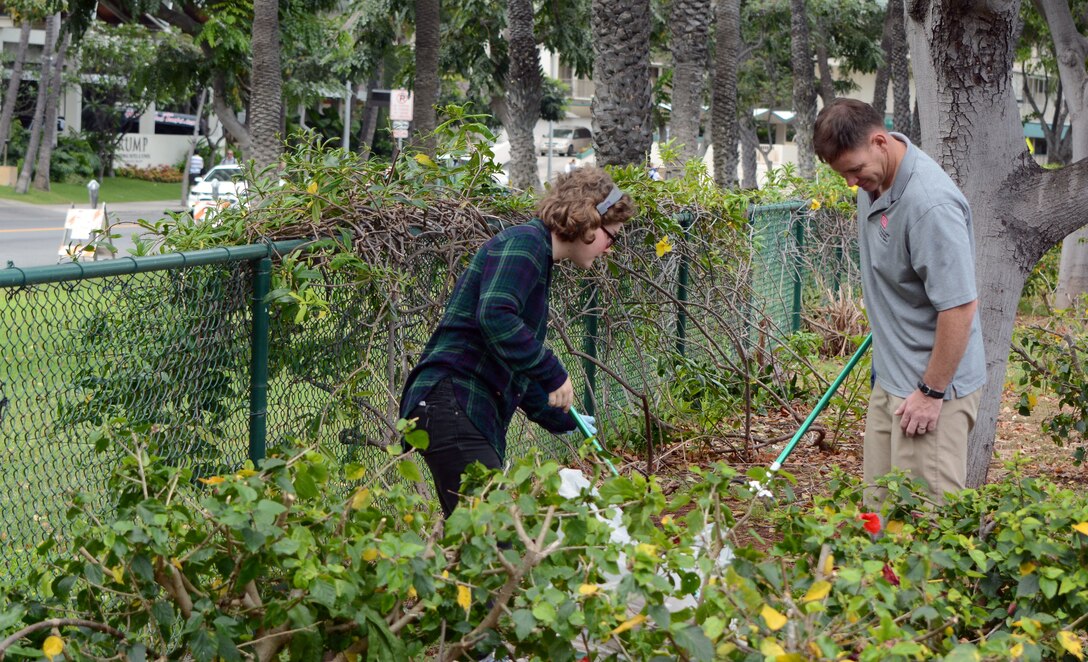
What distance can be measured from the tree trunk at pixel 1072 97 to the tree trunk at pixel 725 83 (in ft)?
18.6

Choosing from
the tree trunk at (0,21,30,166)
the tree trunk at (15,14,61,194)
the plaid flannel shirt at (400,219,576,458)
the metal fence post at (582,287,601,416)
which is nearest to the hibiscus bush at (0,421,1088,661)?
the plaid flannel shirt at (400,219,576,458)

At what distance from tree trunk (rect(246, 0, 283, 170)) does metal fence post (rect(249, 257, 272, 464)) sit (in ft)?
37.8

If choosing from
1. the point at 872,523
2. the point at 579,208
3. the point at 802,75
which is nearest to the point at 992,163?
the point at 579,208

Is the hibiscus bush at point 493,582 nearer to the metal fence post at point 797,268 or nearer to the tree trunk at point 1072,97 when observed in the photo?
the metal fence post at point 797,268

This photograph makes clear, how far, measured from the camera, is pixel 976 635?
3131 millimetres

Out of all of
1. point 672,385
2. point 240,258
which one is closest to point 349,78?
point 672,385

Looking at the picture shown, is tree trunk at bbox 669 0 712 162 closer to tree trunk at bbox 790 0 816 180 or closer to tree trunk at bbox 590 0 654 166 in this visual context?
tree trunk at bbox 590 0 654 166

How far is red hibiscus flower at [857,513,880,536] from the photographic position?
298 centimetres

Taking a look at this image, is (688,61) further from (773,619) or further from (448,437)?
(773,619)

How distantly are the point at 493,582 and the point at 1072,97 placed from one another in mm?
12209

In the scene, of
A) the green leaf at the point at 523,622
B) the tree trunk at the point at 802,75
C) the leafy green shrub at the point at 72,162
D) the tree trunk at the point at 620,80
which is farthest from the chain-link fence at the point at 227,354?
the leafy green shrub at the point at 72,162

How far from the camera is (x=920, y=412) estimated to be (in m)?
3.79

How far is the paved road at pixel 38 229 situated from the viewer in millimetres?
20031

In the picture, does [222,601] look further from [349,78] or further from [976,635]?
[349,78]
